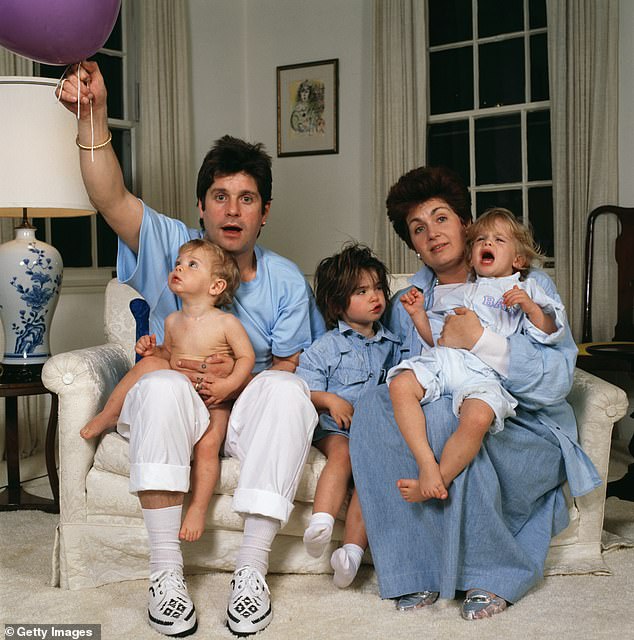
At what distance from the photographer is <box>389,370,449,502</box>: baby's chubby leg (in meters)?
1.93

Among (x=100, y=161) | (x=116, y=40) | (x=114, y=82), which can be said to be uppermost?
(x=116, y=40)

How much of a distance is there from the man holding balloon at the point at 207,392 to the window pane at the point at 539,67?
2444 millimetres

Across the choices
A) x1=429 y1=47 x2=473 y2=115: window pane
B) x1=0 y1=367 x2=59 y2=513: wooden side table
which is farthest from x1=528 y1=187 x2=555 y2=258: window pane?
x1=0 y1=367 x2=59 y2=513: wooden side table

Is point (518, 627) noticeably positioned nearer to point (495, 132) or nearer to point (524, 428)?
point (524, 428)

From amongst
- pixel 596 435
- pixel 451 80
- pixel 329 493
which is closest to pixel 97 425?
pixel 329 493

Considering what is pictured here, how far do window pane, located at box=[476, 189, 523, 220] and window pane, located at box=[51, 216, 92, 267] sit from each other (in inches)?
82.0

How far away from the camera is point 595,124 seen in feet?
13.3

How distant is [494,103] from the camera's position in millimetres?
4543

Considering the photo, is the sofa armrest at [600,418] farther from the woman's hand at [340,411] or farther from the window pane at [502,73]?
the window pane at [502,73]

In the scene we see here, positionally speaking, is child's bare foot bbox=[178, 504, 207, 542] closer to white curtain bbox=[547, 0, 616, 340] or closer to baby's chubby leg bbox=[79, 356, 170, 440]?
baby's chubby leg bbox=[79, 356, 170, 440]

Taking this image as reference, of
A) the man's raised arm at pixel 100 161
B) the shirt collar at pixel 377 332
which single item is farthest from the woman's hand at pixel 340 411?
the man's raised arm at pixel 100 161

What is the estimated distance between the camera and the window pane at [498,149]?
4.50 m

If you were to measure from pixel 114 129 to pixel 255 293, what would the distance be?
7.85 feet

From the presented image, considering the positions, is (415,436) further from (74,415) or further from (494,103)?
(494,103)
